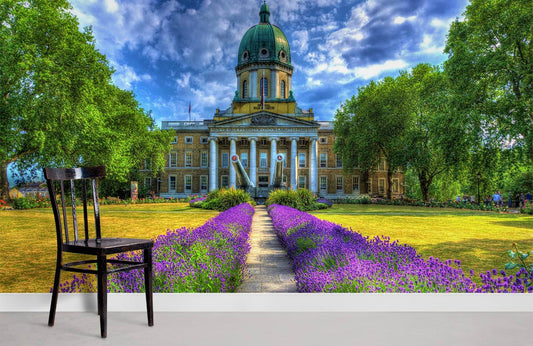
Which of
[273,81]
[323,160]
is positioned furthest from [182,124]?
[323,160]

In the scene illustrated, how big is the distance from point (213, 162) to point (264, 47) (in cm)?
2074

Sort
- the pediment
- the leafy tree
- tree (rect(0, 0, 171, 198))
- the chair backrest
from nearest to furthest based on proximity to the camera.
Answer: the chair backrest, tree (rect(0, 0, 171, 198)), the leafy tree, the pediment

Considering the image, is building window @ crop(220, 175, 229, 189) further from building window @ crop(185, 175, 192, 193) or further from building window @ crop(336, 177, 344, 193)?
building window @ crop(336, 177, 344, 193)

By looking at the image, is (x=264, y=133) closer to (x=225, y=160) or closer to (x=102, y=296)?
(x=225, y=160)

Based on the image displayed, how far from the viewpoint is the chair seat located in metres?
3.09

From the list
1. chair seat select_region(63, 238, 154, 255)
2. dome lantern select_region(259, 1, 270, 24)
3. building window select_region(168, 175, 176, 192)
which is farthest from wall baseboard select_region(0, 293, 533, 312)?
dome lantern select_region(259, 1, 270, 24)

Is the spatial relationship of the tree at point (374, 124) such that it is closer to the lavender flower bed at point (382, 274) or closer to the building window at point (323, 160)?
the building window at point (323, 160)

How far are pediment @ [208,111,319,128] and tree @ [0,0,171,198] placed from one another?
2658 centimetres

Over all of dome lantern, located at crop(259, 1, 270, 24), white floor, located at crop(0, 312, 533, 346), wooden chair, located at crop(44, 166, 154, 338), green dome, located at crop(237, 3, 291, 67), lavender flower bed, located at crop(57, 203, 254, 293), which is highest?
dome lantern, located at crop(259, 1, 270, 24)

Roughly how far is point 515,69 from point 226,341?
67.4 ft

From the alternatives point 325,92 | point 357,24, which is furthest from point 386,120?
point 357,24

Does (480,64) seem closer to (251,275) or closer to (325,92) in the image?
(325,92)

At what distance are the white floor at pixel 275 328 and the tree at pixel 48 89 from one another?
17.6 meters

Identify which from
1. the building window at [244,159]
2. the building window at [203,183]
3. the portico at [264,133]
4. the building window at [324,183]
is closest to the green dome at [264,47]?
the portico at [264,133]
